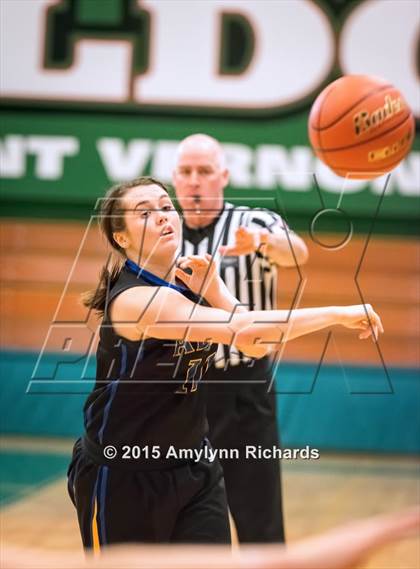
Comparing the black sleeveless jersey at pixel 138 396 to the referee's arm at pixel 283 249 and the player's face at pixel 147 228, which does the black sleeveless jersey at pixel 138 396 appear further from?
the referee's arm at pixel 283 249

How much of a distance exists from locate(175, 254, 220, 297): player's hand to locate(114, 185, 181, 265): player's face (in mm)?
68

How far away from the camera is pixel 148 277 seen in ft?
8.59

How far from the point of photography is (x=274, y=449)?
12.0ft

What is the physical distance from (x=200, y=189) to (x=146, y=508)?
5.94 feet

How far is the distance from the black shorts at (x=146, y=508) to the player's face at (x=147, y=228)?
699 millimetres

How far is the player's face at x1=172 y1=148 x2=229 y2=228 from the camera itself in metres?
3.88

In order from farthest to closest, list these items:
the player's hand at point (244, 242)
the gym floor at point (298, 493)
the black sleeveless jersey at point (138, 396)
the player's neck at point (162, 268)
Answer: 1. the gym floor at point (298, 493)
2. the player's hand at point (244, 242)
3. the player's neck at point (162, 268)
4. the black sleeveless jersey at point (138, 396)

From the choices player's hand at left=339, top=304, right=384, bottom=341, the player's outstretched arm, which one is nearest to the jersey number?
the player's outstretched arm

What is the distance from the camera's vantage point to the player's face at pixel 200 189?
3.88 m

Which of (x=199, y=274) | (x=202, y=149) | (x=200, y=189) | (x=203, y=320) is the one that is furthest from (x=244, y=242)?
(x=202, y=149)

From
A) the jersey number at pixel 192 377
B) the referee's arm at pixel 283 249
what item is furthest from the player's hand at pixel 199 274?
the referee's arm at pixel 283 249

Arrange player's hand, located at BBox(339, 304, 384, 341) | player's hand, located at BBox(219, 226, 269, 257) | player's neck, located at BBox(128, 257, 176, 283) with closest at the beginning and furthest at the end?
player's hand, located at BBox(339, 304, 384, 341)
player's neck, located at BBox(128, 257, 176, 283)
player's hand, located at BBox(219, 226, 269, 257)

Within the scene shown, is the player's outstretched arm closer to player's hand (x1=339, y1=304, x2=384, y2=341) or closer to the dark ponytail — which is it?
player's hand (x1=339, y1=304, x2=384, y2=341)

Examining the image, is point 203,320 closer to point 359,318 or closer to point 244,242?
point 359,318
